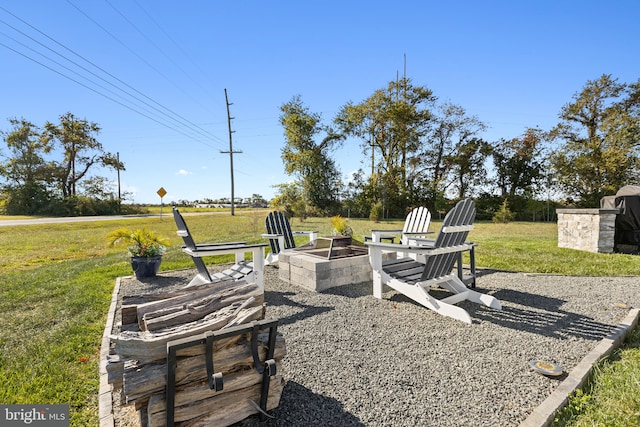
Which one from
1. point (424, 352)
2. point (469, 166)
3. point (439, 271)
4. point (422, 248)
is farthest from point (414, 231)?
point (469, 166)

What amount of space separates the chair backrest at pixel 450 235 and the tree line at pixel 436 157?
1335 centimetres

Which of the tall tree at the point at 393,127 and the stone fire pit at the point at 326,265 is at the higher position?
the tall tree at the point at 393,127

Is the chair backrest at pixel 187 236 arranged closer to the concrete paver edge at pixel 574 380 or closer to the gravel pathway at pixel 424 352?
the gravel pathway at pixel 424 352

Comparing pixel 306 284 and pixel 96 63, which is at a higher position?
pixel 96 63

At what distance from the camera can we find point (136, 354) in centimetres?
126

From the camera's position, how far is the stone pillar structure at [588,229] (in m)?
6.73

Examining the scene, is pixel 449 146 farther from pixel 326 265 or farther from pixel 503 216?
pixel 326 265

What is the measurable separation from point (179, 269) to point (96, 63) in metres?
9.78

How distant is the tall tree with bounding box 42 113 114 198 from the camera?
23172mm

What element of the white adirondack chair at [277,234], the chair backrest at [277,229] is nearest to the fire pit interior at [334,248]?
the white adirondack chair at [277,234]

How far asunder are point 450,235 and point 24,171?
1134 inches

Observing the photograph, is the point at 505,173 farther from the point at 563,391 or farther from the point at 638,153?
the point at 563,391

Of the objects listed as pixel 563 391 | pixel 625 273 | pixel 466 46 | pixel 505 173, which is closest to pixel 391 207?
pixel 505 173

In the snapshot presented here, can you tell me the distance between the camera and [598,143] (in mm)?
16875
